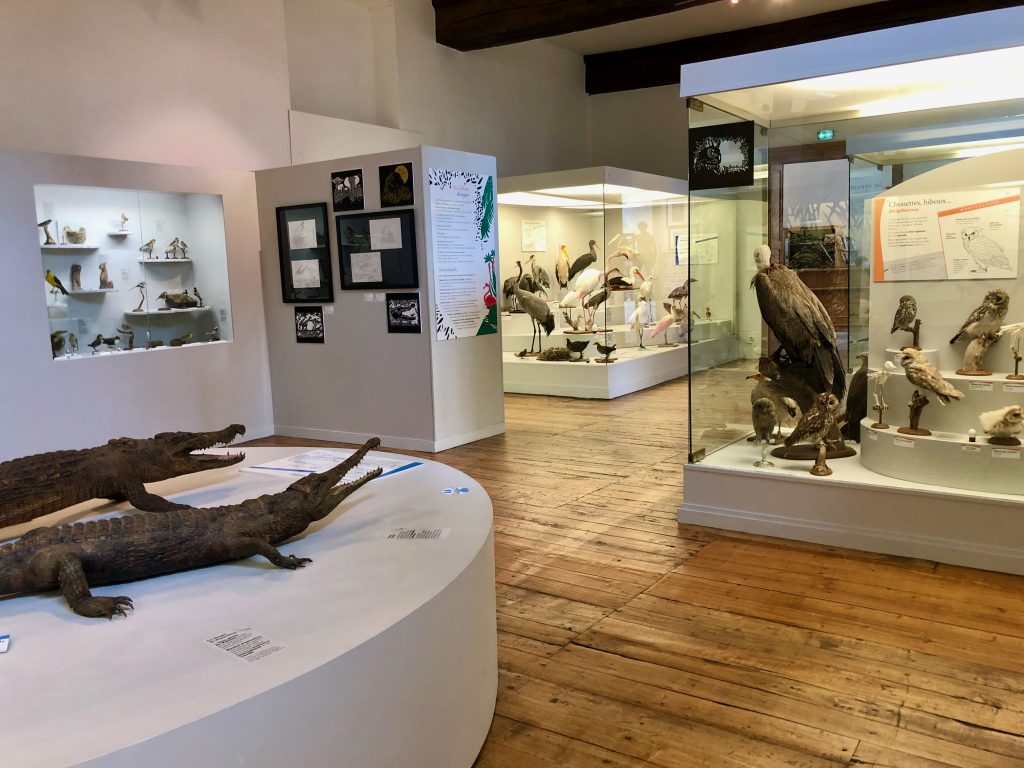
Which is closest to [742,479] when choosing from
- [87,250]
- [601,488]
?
[601,488]

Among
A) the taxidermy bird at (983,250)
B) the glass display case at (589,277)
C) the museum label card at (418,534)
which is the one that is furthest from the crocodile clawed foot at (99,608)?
the glass display case at (589,277)

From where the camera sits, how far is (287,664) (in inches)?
64.9

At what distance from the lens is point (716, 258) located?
4.89 meters

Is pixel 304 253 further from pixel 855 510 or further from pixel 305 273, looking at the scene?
pixel 855 510

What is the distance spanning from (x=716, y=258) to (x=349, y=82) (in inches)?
235

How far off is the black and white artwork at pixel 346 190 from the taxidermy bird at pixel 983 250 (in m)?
4.36

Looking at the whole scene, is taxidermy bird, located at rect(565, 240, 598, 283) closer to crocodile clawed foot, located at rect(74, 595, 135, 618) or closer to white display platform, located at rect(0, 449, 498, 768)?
white display platform, located at rect(0, 449, 498, 768)

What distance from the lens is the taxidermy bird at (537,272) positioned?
923 centimetres

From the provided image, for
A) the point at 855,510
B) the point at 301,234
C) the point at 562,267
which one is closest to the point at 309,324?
the point at 301,234

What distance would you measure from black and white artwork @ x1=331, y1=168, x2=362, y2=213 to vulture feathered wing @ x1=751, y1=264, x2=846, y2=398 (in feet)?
11.0

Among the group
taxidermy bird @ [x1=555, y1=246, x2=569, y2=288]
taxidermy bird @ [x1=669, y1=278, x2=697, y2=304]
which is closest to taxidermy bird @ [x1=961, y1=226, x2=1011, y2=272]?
taxidermy bird @ [x1=669, y1=278, x2=697, y2=304]

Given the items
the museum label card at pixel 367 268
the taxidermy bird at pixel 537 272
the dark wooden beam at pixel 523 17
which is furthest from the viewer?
→ the taxidermy bird at pixel 537 272

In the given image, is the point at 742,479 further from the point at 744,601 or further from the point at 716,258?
the point at 716,258

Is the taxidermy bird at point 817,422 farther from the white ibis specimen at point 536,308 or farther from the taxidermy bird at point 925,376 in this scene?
the white ibis specimen at point 536,308
